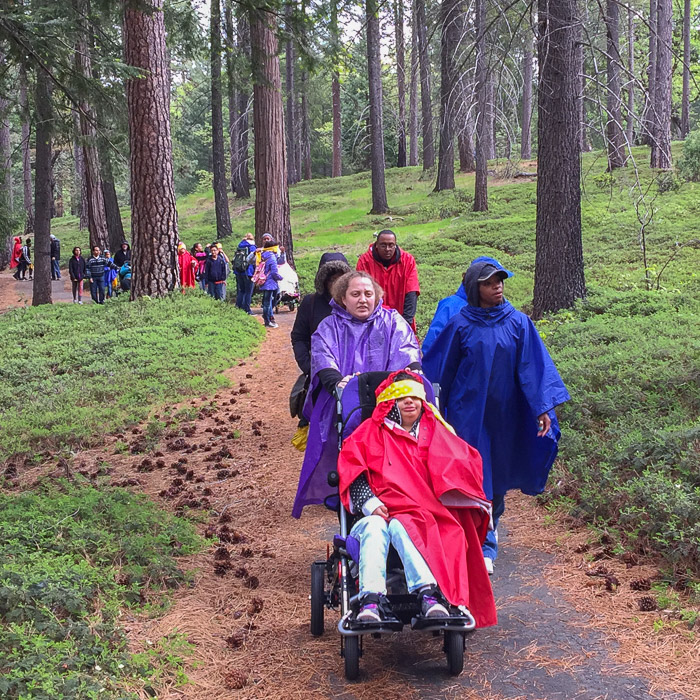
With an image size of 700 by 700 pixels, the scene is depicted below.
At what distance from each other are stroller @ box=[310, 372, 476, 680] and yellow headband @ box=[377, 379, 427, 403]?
0.82 feet

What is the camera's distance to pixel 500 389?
5137 millimetres

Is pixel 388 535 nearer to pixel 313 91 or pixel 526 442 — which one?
pixel 526 442

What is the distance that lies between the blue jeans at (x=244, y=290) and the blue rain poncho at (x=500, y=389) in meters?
11.5

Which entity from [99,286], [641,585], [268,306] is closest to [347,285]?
[641,585]

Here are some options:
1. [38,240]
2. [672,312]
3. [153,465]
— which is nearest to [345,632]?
[153,465]

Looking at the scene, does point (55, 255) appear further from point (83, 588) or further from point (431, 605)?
point (431, 605)

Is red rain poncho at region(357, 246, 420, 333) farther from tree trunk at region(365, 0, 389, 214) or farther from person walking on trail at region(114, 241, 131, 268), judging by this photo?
tree trunk at region(365, 0, 389, 214)

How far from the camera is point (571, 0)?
9953 mm

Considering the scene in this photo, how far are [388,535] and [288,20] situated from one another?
5.91 meters

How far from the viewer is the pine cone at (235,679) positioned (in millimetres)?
3963

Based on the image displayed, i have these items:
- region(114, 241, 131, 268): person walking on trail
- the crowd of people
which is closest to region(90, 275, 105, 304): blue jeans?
region(114, 241, 131, 268): person walking on trail

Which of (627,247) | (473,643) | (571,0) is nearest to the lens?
(473,643)

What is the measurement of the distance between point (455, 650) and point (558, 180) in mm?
8816

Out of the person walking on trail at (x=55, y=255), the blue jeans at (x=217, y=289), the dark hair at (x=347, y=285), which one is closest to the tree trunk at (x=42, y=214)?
the blue jeans at (x=217, y=289)
